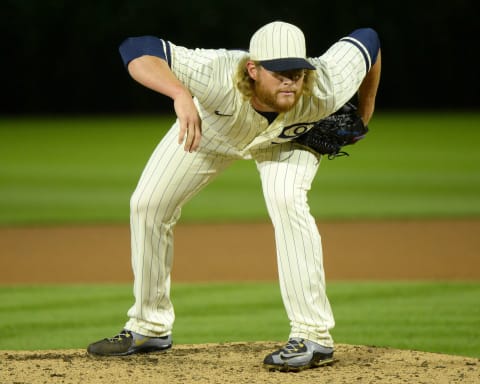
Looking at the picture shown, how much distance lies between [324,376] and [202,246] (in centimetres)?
433

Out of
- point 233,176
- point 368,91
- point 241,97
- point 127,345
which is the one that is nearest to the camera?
point 241,97

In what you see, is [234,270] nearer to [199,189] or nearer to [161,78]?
[199,189]

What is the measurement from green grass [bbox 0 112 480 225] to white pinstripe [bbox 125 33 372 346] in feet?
17.8

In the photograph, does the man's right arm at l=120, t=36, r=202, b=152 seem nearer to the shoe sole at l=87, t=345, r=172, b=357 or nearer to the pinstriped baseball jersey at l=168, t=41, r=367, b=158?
the pinstriped baseball jersey at l=168, t=41, r=367, b=158

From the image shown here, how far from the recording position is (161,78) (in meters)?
3.54

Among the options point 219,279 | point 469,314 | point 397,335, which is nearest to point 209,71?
point 397,335

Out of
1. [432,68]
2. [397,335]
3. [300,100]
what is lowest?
[397,335]

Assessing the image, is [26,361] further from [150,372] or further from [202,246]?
[202,246]

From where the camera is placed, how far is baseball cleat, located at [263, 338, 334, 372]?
12.8 ft

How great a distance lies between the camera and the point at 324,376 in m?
3.82

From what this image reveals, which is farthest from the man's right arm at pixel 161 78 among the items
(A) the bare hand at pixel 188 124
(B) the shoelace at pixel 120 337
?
(B) the shoelace at pixel 120 337

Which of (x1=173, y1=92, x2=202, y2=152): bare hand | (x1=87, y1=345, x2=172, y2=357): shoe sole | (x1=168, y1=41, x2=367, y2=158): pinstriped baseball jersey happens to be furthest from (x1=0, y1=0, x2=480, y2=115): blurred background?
(x1=173, y1=92, x2=202, y2=152): bare hand

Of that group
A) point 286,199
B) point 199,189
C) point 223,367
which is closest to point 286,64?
point 286,199

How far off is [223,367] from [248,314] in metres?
1.59
